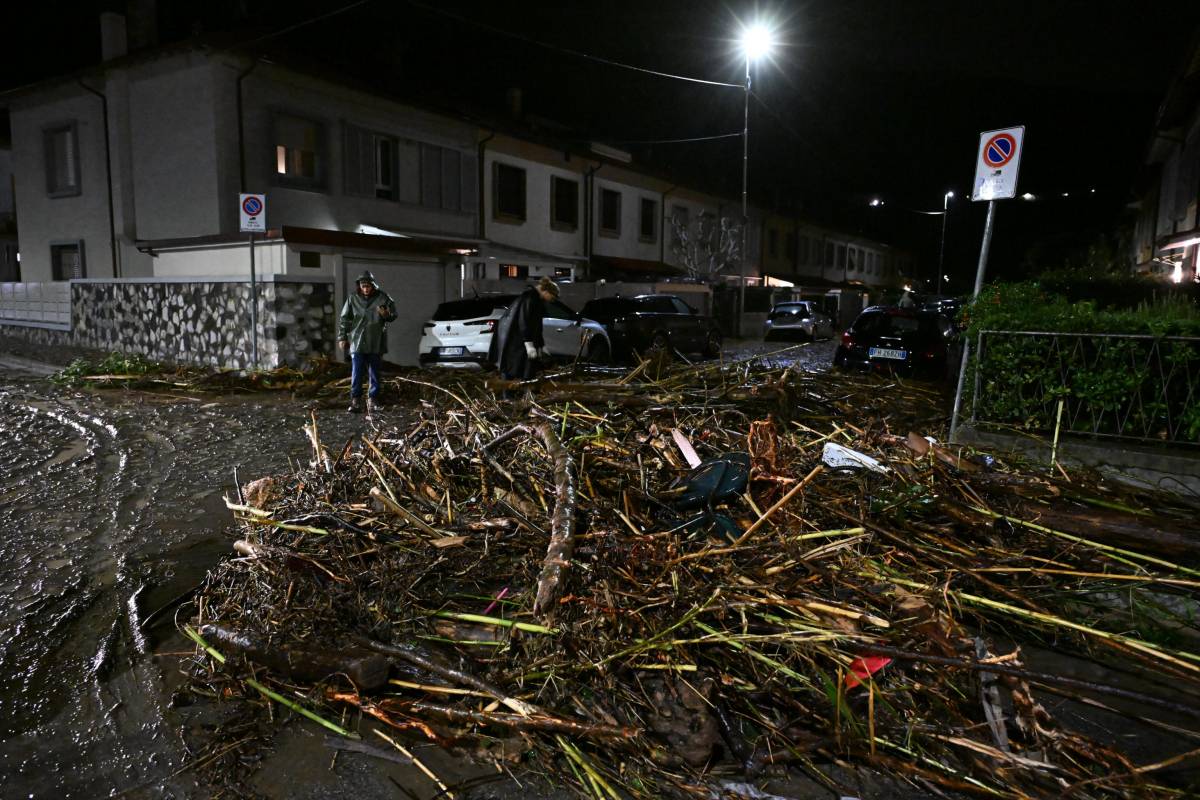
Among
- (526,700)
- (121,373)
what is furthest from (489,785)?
(121,373)

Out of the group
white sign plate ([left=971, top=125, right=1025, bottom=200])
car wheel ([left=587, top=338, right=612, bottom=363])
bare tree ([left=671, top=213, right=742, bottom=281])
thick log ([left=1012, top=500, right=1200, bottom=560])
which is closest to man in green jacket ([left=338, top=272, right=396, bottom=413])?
car wheel ([left=587, top=338, right=612, bottom=363])

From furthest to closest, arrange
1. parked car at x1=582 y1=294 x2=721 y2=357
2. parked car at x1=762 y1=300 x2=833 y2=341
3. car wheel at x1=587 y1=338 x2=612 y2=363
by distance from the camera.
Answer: parked car at x1=762 y1=300 x2=833 y2=341, parked car at x1=582 y1=294 x2=721 y2=357, car wheel at x1=587 y1=338 x2=612 y2=363

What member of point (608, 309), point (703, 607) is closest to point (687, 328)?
point (608, 309)

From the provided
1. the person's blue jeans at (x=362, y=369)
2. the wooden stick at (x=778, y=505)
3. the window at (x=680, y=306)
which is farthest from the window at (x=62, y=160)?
the wooden stick at (x=778, y=505)

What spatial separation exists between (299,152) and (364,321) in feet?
33.5

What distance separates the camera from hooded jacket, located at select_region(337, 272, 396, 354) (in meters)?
10.3

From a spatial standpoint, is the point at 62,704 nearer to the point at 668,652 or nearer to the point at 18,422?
the point at 668,652

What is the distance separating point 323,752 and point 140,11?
69.3 feet

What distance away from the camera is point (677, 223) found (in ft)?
110

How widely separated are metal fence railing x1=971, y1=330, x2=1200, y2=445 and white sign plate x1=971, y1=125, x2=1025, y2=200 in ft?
4.99

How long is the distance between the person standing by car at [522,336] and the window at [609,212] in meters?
20.4

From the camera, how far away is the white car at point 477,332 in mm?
13516

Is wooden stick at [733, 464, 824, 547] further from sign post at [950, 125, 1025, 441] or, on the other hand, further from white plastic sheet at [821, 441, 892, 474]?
sign post at [950, 125, 1025, 441]

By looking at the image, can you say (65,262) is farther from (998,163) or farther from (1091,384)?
(1091,384)
